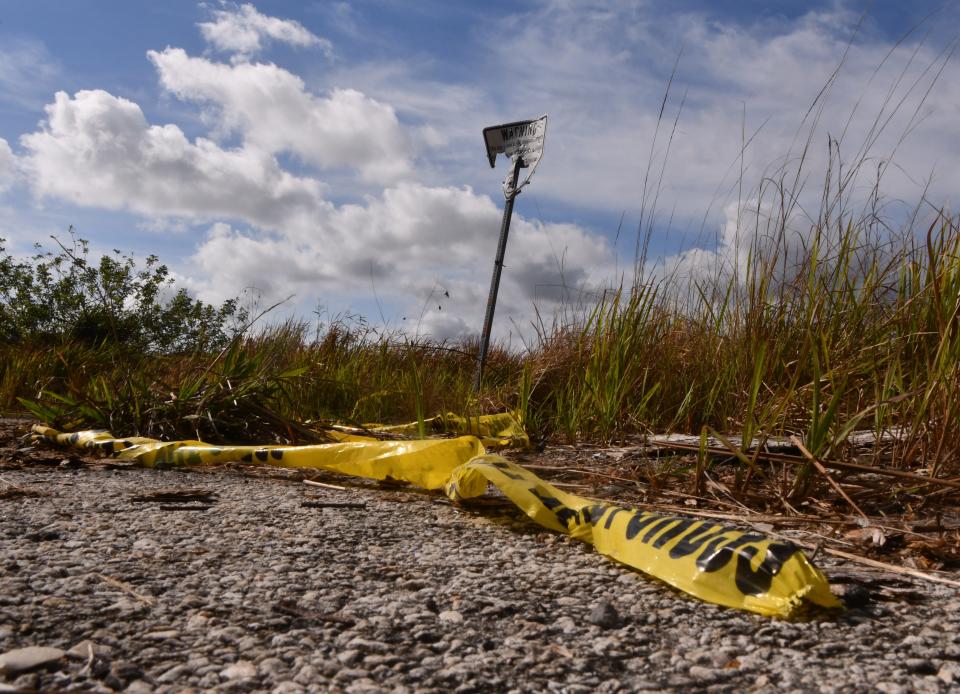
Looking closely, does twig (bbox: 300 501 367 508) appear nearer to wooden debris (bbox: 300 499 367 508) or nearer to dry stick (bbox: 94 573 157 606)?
wooden debris (bbox: 300 499 367 508)

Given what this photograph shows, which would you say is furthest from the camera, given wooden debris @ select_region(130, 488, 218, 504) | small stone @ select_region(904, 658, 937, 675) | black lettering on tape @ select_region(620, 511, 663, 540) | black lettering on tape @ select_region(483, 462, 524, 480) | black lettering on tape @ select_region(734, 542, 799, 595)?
wooden debris @ select_region(130, 488, 218, 504)

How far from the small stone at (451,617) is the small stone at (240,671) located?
1.06 feet

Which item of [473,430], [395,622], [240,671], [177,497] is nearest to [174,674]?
[240,671]

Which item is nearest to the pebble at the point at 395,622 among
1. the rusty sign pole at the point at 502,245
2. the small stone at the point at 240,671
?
the small stone at the point at 240,671

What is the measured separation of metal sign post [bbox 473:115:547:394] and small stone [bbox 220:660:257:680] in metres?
4.50

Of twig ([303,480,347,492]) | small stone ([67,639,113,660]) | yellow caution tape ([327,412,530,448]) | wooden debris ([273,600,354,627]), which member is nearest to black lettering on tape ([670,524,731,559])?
wooden debris ([273,600,354,627])

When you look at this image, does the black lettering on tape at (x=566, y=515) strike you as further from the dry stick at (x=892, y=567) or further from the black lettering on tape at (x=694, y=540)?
the dry stick at (x=892, y=567)

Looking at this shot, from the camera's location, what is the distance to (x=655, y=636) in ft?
3.85

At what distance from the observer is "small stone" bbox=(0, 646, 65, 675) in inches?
37.9

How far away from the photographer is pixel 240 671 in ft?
3.25

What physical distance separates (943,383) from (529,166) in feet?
13.0

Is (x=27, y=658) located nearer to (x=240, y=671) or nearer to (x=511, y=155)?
(x=240, y=671)

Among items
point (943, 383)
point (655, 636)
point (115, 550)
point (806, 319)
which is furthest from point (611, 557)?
point (806, 319)

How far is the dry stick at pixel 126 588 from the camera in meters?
1.23
